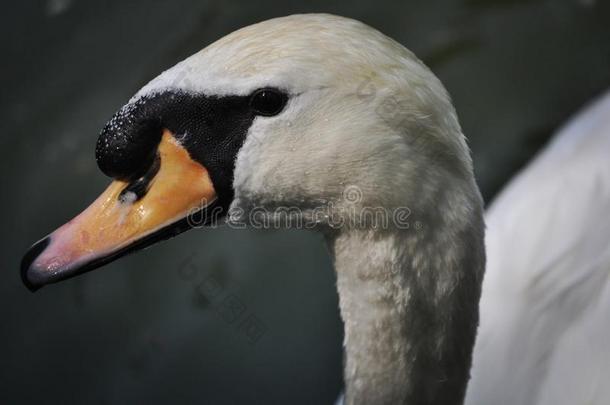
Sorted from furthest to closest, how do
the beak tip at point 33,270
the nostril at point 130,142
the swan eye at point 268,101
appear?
1. the beak tip at point 33,270
2. the nostril at point 130,142
3. the swan eye at point 268,101

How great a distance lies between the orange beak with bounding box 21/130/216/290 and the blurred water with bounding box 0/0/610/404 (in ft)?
6.68

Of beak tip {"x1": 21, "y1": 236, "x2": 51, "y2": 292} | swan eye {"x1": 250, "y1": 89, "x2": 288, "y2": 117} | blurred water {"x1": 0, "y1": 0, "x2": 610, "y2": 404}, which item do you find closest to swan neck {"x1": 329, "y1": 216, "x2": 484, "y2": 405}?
swan eye {"x1": 250, "y1": 89, "x2": 288, "y2": 117}

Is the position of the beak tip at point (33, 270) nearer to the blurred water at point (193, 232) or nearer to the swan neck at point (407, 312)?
the swan neck at point (407, 312)

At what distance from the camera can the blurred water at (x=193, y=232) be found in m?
4.24

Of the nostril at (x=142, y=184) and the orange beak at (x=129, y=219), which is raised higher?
the nostril at (x=142, y=184)

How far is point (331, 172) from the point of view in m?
2.09

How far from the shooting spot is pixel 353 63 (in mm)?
2016

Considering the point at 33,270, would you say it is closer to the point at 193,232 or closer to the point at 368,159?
the point at 368,159

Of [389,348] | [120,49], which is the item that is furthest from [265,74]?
[120,49]

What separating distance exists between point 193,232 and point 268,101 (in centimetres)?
264

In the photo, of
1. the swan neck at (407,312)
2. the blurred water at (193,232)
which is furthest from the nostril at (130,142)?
the blurred water at (193,232)

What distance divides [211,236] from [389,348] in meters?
2.42

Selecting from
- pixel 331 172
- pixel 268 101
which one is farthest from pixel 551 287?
pixel 268 101

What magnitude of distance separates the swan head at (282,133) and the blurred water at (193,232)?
2.15 m
